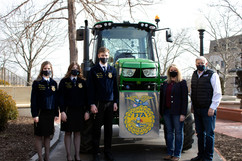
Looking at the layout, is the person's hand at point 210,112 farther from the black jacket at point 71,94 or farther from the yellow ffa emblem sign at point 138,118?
the black jacket at point 71,94

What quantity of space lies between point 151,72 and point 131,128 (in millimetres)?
1312

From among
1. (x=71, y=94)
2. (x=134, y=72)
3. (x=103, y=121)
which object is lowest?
(x=103, y=121)

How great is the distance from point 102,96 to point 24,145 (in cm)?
298

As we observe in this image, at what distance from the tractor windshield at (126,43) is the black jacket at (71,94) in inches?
62.9

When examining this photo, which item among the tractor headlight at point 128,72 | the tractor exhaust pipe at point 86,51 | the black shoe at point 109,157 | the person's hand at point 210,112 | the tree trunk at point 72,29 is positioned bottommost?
the black shoe at point 109,157

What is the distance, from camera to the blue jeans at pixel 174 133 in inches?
210

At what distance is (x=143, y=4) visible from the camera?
521 inches

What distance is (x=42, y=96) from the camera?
4.86 metres

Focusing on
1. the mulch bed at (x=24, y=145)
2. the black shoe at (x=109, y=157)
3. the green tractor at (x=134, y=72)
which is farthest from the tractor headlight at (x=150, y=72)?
the mulch bed at (x=24, y=145)

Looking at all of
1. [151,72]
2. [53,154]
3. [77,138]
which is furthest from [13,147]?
[151,72]

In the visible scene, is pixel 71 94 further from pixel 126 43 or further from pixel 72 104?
pixel 126 43

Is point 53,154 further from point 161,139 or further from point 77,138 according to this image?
point 161,139

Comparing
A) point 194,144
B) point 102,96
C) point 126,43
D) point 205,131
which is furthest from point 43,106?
point 194,144

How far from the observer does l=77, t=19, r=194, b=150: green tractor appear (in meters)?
5.48
